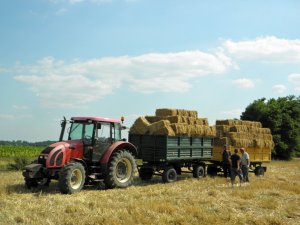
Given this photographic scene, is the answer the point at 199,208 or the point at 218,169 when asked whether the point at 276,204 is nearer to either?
the point at 199,208

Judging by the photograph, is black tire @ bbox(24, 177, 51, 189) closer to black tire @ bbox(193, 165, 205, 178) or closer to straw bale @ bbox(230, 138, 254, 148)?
black tire @ bbox(193, 165, 205, 178)

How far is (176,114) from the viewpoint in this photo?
1758 centimetres

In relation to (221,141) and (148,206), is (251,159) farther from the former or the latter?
(148,206)

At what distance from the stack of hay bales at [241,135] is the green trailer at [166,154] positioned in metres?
2.79

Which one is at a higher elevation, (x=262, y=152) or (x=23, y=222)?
(x=262, y=152)

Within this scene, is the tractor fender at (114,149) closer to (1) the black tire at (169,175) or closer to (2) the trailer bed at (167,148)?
(2) the trailer bed at (167,148)

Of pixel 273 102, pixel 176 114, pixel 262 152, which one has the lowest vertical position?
pixel 262 152

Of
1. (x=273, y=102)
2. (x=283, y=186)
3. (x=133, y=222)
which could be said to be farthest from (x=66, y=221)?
(x=273, y=102)

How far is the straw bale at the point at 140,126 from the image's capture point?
661 inches

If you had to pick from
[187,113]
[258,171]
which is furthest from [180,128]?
[258,171]

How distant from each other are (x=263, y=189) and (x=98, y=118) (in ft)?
20.9

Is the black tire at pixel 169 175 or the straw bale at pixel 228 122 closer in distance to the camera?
the black tire at pixel 169 175

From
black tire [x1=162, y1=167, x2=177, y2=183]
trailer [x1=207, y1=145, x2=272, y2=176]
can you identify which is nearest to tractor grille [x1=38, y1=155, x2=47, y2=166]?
black tire [x1=162, y1=167, x2=177, y2=183]

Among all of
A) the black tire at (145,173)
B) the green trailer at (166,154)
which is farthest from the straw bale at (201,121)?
the black tire at (145,173)
